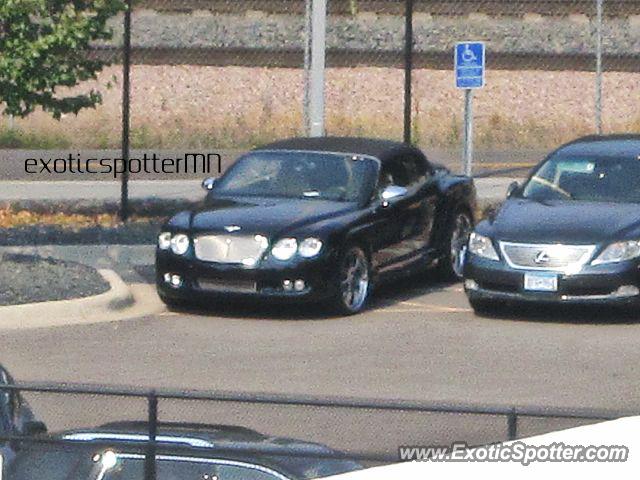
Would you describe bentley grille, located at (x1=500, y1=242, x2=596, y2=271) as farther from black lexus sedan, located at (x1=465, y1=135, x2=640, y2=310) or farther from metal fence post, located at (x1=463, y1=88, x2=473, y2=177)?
metal fence post, located at (x1=463, y1=88, x2=473, y2=177)

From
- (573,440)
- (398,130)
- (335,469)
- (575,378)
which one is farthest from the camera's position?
(398,130)

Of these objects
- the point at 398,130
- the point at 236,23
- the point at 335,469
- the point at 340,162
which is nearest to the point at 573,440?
the point at 335,469

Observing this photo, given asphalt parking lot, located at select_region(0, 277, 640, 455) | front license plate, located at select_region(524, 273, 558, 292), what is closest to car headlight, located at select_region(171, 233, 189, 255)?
asphalt parking lot, located at select_region(0, 277, 640, 455)

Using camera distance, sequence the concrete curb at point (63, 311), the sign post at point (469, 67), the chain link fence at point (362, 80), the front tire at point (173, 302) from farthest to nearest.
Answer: the chain link fence at point (362, 80), the sign post at point (469, 67), the front tire at point (173, 302), the concrete curb at point (63, 311)

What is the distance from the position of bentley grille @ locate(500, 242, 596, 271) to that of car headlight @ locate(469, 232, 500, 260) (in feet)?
0.53

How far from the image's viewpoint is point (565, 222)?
13531 millimetres

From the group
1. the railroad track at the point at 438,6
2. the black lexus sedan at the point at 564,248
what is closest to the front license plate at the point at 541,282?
the black lexus sedan at the point at 564,248

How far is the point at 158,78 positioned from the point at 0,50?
815 inches

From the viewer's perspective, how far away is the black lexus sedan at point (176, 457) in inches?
219

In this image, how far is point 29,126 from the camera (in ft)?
112

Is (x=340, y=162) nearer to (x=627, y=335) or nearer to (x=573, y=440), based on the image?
(x=627, y=335)

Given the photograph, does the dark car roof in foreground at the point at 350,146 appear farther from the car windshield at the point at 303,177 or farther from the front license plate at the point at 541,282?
the front license plate at the point at 541,282

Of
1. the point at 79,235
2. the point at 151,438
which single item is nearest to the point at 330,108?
the point at 79,235

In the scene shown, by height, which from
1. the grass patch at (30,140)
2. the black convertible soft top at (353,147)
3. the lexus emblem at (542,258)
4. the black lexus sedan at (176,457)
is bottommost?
the grass patch at (30,140)
